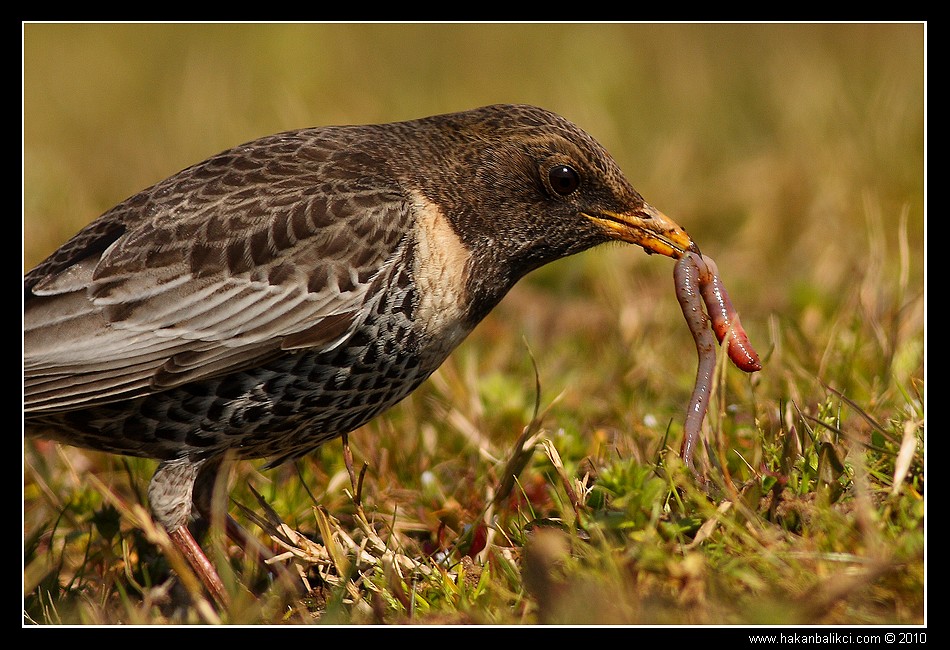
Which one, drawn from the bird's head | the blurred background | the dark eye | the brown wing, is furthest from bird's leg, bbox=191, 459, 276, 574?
the blurred background

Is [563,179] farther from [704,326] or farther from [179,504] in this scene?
[179,504]

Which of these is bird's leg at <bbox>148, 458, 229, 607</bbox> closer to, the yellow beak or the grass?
the grass

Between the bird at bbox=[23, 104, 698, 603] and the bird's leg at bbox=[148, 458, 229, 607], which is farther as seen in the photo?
the bird's leg at bbox=[148, 458, 229, 607]

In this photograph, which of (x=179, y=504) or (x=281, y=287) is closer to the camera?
(x=281, y=287)

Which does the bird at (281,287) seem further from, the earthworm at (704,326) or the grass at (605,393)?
the grass at (605,393)

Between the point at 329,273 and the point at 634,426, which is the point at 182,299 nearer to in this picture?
the point at 329,273

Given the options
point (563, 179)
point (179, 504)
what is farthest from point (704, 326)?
point (179, 504)

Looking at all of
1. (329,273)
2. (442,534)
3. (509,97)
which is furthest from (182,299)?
(509,97)
